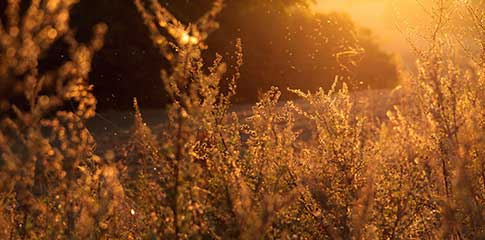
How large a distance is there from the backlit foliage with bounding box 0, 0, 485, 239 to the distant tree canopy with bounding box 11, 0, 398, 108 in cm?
861

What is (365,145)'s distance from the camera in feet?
14.1

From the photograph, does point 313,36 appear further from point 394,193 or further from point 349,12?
point 394,193

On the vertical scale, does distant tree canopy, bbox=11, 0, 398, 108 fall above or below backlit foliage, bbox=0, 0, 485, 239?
above

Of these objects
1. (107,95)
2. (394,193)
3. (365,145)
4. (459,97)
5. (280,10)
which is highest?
(280,10)

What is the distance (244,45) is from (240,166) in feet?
37.4

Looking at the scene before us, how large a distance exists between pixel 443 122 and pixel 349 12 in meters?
11.6

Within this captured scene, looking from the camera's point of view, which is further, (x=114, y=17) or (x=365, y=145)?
(x=114, y=17)

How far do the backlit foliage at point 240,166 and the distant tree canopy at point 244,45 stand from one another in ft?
28.3

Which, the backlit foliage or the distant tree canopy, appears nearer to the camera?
the backlit foliage

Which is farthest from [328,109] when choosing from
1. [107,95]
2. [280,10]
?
[280,10]

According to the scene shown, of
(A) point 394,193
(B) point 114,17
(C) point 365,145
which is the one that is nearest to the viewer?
(A) point 394,193

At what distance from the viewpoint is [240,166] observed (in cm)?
412

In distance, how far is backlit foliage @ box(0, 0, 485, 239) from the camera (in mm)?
3391

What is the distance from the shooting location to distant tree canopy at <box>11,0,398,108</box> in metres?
13.9
